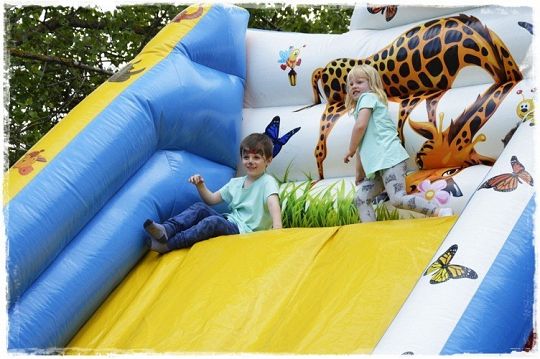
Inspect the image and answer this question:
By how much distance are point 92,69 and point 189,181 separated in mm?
1734

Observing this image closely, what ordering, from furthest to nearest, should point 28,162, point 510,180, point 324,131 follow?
point 324,131, point 28,162, point 510,180

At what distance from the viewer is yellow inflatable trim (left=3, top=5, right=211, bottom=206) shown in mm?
2225

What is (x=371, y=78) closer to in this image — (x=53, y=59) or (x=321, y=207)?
(x=321, y=207)

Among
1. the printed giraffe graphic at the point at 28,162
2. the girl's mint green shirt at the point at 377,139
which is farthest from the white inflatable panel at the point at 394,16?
the printed giraffe graphic at the point at 28,162

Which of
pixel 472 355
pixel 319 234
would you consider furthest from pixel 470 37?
pixel 472 355

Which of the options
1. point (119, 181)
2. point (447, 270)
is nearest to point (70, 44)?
point (119, 181)

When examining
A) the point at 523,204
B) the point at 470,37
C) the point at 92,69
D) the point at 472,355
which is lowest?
the point at 92,69

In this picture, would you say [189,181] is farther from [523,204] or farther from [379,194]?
[523,204]

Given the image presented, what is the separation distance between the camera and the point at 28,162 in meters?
2.27

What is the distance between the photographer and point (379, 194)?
7.74ft

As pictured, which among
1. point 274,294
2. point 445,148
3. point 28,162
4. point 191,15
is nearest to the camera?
point 274,294

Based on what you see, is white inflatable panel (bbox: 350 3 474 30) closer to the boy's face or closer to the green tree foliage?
the boy's face

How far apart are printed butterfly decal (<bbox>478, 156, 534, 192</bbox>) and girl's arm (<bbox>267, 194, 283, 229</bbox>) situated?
2.26 feet

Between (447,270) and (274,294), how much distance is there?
485 millimetres
